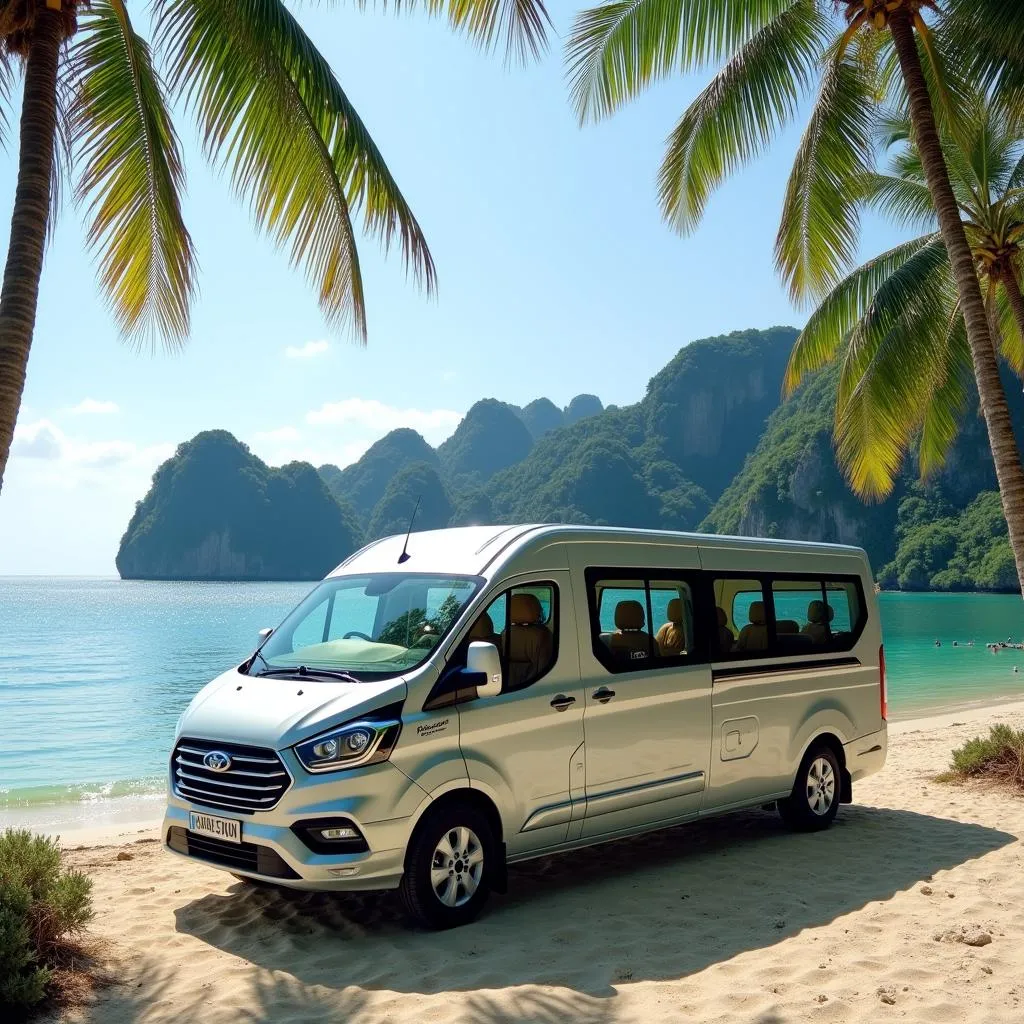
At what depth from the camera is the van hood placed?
5188mm

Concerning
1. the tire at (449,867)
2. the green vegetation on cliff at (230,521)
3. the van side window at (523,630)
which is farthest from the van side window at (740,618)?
the green vegetation on cliff at (230,521)

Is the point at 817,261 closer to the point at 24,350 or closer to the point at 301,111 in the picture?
the point at 301,111

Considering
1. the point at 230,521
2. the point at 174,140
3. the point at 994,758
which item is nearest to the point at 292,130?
the point at 174,140

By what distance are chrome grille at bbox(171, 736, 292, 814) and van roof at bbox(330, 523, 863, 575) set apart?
4.46 feet

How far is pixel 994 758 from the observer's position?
1027cm

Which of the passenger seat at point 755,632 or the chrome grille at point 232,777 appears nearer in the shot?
the chrome grille at point 232,777

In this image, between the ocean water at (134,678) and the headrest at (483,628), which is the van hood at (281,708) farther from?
the ocean water at (134,678)

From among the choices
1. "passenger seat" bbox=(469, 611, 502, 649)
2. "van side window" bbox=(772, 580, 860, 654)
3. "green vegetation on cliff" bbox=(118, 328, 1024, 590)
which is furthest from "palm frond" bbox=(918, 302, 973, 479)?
"green vegetation on cliff" bbox=(118, 328, 1024, 590)

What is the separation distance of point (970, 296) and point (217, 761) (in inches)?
342

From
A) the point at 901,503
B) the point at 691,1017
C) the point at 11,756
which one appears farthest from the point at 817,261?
the point at 901,503

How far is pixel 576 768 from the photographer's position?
20.0 feet

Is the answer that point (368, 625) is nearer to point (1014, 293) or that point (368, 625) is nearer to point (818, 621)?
point (818, 621)

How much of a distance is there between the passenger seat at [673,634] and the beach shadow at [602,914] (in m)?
1.51

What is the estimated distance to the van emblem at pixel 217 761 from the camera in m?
5.36
